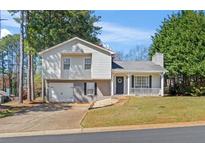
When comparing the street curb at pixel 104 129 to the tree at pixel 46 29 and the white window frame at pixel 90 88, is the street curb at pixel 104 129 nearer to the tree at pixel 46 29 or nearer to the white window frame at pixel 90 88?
the white window frame at pixel 90 88

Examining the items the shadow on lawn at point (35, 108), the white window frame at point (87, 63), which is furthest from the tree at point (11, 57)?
the shadow on lawn at point (35, 108)

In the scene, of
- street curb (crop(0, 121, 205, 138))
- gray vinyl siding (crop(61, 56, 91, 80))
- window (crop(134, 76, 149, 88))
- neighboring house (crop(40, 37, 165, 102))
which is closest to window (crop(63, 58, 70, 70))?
neighboring house (crop(40, 37, 165, 102))

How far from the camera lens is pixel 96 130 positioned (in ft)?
50.7

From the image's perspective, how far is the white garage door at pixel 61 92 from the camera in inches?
1307

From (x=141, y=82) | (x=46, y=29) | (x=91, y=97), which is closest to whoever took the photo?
(x=91, y=97)

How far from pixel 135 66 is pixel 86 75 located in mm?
4943

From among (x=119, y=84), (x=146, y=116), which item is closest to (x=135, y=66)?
(x=119, y=84)

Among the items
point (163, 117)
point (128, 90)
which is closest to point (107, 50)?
point (128, 90)

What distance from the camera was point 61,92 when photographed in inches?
1319

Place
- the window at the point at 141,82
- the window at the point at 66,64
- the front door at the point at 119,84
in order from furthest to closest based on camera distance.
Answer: the window at the point at 141,82, the front door at the point at 119,84, the window at the point at 66,64

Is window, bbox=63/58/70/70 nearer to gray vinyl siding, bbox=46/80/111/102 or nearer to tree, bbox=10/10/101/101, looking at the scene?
gray vinyl siding, bbox=46/80/111/102

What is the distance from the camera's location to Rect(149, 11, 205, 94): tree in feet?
108

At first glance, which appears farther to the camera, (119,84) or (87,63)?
(119,84)

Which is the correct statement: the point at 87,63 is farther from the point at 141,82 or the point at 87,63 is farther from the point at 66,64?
the point at 141,82
